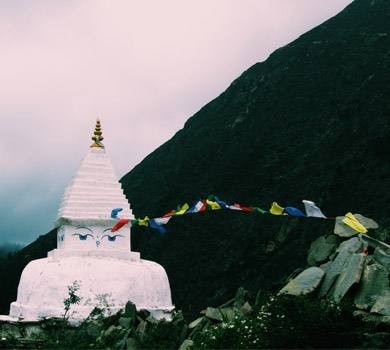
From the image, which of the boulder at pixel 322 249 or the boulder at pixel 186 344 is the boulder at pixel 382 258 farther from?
the boulder at pixel 186 344

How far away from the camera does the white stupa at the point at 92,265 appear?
15.2 m

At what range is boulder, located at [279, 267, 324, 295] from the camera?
1123 centimetres

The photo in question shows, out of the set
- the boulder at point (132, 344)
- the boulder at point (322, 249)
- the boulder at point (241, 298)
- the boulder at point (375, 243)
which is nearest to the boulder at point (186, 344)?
the boulder at point (132, 344)

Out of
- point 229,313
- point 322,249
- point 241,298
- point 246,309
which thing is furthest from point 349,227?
point 229,313

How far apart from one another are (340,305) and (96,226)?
756 centimetres

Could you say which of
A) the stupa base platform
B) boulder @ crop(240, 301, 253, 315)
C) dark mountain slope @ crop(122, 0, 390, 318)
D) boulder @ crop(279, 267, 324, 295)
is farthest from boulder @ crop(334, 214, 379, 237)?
dark mountain slope @ crop(122, 0, 390, 318)

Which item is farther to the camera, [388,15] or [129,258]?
[388,15]

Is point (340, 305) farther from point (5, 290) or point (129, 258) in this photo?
point (5, 290)

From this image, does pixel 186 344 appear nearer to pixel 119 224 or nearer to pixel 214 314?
pixel 214 314

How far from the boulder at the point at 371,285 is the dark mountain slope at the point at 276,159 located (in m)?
18.9

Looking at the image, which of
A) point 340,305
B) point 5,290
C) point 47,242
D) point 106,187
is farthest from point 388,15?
point 340,305

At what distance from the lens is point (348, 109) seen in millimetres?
48250

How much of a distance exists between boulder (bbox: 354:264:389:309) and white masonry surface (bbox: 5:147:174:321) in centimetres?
586

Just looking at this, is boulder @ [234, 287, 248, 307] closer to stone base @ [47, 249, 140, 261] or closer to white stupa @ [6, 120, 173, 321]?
white stupa @ [6, 120, 173, 321]
